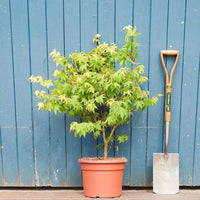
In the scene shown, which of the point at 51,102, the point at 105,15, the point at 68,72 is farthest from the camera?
the point at 105,15

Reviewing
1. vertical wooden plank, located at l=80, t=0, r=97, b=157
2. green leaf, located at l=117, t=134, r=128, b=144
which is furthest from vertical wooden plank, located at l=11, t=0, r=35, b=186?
green leaf, located at l=117, t=134, r=128, b=144

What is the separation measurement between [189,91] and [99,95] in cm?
85

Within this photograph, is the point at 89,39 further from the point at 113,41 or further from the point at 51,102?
the point at 51,102

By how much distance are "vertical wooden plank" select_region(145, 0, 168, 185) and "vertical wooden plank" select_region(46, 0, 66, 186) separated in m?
0.78

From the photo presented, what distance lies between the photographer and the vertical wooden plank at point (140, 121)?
1880mm

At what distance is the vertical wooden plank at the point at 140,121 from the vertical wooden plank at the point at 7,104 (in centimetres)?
109

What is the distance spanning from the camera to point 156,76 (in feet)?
6.33

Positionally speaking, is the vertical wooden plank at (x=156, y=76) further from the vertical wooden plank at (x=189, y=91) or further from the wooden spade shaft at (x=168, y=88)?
the vertical wooden plank at (x=189, y=91)

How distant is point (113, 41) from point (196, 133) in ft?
3.63

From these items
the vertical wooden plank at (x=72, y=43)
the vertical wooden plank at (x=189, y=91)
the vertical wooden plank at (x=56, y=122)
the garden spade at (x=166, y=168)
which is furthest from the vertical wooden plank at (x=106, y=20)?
the vertical wooden plank at (x=189, y=91)

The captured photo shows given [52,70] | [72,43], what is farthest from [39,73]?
[72,43]

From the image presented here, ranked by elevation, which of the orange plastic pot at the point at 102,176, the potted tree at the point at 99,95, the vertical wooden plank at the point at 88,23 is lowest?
the orange plastic pot at the point at 102,176

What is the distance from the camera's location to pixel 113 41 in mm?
1900

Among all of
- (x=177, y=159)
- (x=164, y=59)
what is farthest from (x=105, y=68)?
(x=177, y=159)
